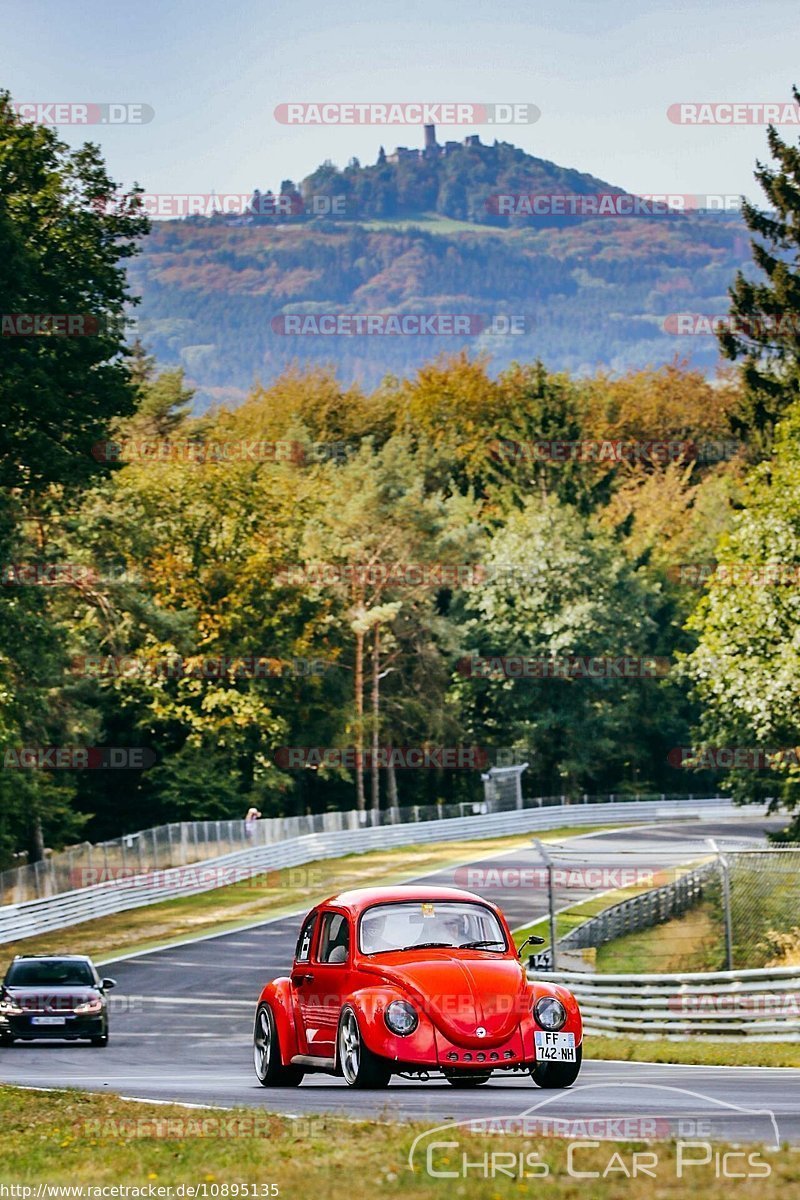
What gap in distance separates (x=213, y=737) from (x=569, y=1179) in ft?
213

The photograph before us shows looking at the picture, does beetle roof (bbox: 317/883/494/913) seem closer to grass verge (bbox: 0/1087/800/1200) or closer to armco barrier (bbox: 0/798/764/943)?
grass verge (bbox: 0/1087/800/1200)

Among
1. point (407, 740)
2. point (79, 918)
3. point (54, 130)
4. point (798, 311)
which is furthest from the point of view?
point (407, 740)

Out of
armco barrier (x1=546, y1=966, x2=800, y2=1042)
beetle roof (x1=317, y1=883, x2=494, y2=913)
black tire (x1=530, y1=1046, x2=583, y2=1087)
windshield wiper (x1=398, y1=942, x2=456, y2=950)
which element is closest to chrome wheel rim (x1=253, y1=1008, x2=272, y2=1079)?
beetle roof (x1=317, y1=883, x2=494, y2=913)

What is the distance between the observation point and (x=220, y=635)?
75.4m

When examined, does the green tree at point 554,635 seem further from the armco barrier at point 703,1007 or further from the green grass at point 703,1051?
the green grass at point 703,1051

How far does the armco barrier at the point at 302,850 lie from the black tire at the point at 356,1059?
107 feet

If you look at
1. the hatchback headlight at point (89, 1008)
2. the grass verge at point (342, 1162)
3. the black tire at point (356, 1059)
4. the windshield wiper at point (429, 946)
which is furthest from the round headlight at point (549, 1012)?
the hatchback headlight at point (89, 1008)

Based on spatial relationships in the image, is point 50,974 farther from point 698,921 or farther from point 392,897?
point 392,897

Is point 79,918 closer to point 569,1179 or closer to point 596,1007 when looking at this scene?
point 596,1007

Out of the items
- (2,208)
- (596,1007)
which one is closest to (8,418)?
(2,208)

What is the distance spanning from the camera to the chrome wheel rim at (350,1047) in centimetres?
1355

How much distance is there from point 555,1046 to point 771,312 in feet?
150

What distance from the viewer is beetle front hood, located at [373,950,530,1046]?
43.0 ft

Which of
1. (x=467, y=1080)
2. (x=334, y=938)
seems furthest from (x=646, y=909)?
(x=334, y=938)
